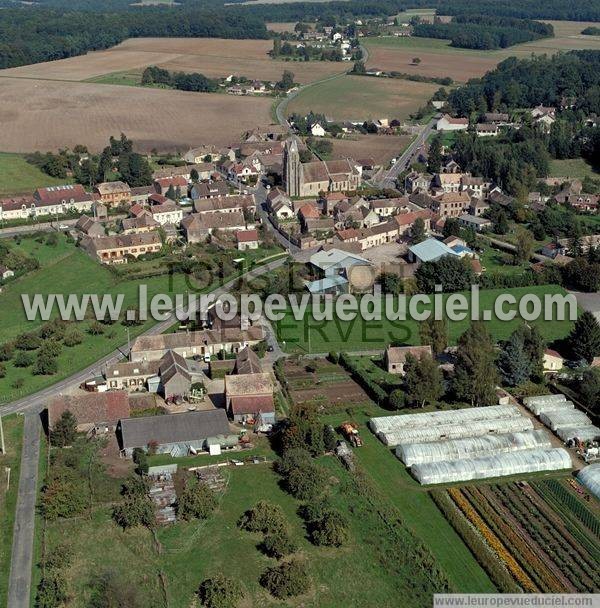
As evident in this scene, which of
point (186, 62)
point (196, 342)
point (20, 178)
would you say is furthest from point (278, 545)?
point (186, 62)

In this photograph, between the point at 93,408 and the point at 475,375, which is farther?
the point at 475,375

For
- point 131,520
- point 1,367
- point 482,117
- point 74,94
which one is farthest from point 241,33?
point 131,520

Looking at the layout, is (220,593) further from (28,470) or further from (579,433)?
(579,433)

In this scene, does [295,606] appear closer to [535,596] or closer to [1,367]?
[535,596]

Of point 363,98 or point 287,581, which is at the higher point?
point 363,98

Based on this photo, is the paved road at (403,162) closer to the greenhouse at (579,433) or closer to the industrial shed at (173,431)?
the greenhouse at (579,433)

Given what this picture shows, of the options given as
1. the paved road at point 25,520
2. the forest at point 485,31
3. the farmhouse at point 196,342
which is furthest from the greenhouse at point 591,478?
the forest at point 485,31

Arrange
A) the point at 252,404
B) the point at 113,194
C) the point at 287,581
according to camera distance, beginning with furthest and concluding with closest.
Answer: the point at 113,194
the point at 252,404
the point at 287,581
